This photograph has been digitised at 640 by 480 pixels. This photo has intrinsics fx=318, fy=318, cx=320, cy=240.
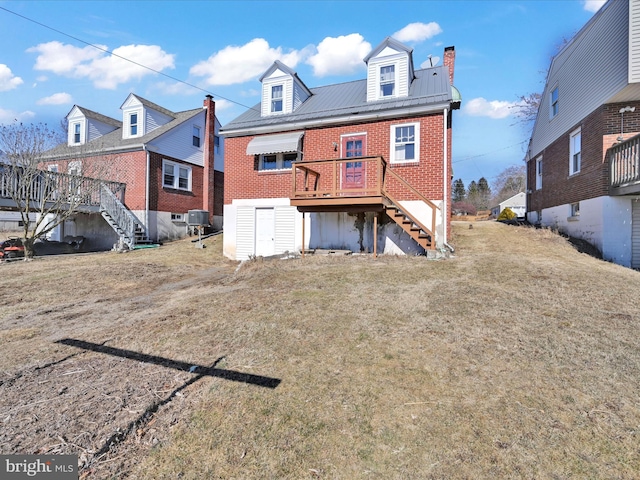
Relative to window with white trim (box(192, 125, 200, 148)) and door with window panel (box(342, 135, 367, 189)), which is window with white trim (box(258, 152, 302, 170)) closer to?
door with window panel (box(342, 135, 367, 189))

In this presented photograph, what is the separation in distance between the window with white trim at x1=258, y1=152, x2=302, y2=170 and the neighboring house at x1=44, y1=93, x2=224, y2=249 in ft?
25.7

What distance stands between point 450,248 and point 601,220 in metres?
4.95

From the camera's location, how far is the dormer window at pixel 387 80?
40.8ft

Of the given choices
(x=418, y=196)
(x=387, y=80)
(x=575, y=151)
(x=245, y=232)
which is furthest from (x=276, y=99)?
(x=575, y=151)

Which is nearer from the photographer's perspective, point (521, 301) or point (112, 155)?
point (521, 301)

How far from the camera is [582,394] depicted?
10.3 ft

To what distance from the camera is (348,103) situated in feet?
43.4

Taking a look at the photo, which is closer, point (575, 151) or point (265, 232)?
point (575, 151)

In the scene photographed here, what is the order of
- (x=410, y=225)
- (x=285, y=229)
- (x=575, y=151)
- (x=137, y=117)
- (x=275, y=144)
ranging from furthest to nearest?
(x=137, y=117)
(x=285, y=229)
(x=275, y=144)
(x=575, y=151)
(x=410, y=225)

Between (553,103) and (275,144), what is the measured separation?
1330cm

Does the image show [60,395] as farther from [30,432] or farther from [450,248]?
[450,248]

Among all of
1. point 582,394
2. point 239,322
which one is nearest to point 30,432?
point 239,322

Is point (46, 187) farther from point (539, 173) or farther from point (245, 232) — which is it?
point (539, 173)

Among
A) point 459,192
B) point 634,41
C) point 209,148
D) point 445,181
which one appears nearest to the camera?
point 634,41
